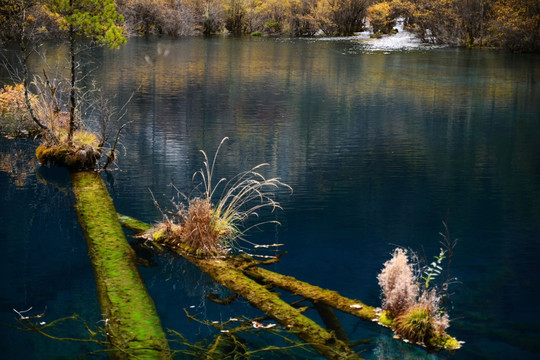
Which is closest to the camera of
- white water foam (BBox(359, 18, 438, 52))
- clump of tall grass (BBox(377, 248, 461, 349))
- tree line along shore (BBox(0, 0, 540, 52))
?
clump of tall grass (BBox(377, 248, 461, 349))

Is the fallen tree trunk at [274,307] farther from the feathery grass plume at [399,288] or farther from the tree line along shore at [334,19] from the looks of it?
the tree line along shore at [334,19]

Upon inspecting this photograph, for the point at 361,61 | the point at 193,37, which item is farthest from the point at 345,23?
the point at 361,61

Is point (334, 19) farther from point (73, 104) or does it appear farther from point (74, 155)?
point (74, 155)

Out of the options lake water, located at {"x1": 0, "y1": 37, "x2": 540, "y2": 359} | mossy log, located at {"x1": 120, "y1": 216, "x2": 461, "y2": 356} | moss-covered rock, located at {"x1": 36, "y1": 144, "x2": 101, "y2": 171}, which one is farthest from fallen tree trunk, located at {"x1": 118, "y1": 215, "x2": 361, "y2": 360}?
moss-covered rock, located at {"x1": 36, "y1": 144, "x2": 101, "y2": 171}

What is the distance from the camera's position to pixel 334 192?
40.1ft

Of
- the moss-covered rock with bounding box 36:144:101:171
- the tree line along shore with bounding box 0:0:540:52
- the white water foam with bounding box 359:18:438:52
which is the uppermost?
the tree line along shore with bounding box 0:0:540:52

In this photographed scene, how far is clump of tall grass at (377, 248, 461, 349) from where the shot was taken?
6.32 m

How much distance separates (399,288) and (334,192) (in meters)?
5.80

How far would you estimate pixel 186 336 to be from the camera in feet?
21.8

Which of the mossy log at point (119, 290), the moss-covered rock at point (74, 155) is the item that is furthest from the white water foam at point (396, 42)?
the mossy log at point (119, 290)

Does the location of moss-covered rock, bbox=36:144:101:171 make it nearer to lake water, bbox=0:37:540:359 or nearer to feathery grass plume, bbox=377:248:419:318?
lake water, bbox=0:37:540:359

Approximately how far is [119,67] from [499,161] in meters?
21.6

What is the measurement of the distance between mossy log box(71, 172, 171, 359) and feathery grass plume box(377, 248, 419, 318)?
7.76ft

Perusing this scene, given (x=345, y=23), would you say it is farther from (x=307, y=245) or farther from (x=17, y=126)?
(x=307, y=245)
